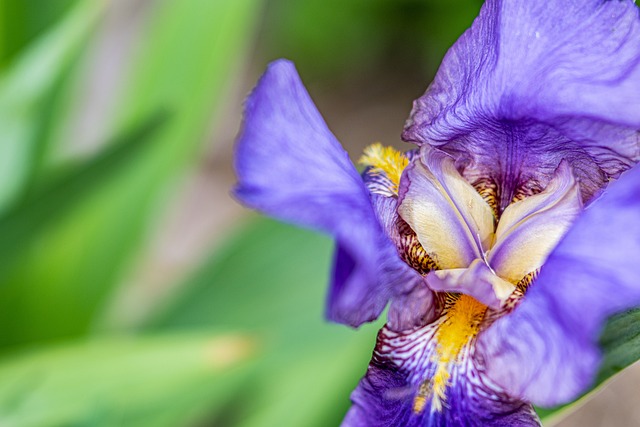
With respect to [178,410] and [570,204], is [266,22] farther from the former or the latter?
[570,204]

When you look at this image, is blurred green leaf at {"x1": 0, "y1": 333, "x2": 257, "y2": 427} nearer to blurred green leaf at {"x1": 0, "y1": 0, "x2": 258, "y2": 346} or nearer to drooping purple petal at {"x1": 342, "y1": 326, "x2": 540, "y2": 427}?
blurred green leaf at {"x1": 0, "y1": 0, "x2": 258, "y2": 346}

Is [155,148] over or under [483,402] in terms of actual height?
over

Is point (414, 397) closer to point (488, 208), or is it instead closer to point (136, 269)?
point (488, 208)

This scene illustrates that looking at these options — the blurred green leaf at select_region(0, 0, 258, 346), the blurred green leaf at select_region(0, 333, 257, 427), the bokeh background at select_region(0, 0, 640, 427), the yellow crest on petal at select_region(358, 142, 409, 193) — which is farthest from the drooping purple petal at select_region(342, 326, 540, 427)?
the blurred green leaf at select_region(0, 0, 258, 346)

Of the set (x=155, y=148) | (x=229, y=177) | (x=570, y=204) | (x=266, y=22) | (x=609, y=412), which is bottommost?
(x=609, y=412)

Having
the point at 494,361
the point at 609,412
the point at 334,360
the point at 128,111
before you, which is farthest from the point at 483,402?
the point at 609,412

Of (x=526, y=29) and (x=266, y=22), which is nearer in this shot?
(x=526, y=29)
